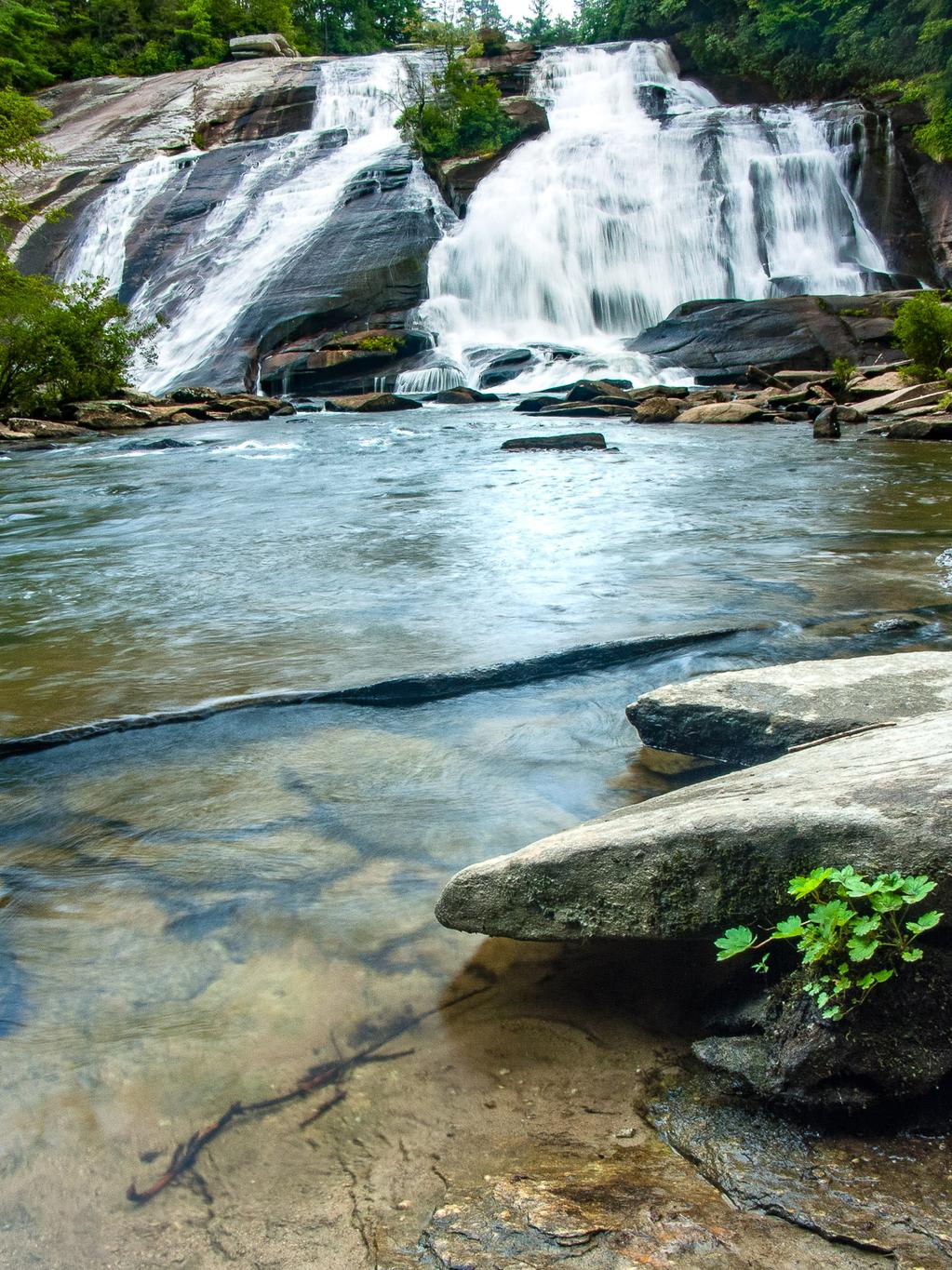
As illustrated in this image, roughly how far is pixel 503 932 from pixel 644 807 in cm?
55

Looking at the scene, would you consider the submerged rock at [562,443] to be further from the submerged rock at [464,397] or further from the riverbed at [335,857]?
the submerged rock at [464,397]

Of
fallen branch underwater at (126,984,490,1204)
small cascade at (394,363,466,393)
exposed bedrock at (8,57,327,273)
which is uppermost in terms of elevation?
exposed bedrock at (8,57,327,273)

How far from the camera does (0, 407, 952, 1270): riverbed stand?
170 cm

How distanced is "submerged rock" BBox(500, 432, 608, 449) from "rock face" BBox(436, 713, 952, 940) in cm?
1160

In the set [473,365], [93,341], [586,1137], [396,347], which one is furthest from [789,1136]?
[396,347]

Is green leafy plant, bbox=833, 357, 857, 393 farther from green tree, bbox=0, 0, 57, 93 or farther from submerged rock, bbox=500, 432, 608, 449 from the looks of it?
green tree, bbox=0, 0, 57, 93

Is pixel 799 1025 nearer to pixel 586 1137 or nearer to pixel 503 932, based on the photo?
pixel 586 1137

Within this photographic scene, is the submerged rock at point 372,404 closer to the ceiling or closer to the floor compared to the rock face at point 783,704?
closer to the ceiling

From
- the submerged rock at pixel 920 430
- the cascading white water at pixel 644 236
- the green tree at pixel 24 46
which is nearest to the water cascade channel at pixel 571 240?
the cascading white water at pixel 644 236

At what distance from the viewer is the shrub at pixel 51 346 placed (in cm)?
1838

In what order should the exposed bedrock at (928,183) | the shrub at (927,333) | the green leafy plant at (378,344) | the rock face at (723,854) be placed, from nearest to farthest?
the rock face at (723,854)
the shrub at (927,333)
the green leafy plant at (378,344)
the exposed bedrock at (928,183)

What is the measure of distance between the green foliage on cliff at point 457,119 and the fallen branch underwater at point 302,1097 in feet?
A: 114

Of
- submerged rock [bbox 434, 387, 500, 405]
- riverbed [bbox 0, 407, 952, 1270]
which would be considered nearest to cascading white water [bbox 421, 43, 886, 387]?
submerged rock [bbox 434, 387, 500, 405]

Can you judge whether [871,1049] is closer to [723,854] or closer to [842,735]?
[723,854]
